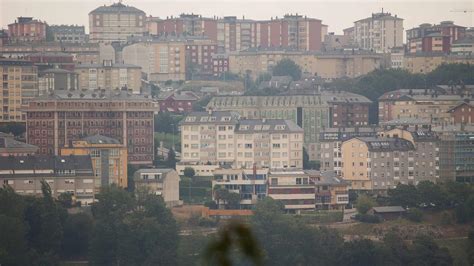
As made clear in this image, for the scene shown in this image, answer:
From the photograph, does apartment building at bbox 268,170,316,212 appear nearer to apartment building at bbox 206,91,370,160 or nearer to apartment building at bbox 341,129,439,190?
apartment building at bbox 341,129,439,190

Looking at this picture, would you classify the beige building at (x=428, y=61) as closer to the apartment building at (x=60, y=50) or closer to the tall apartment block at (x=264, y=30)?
the tall apartment block at (x=264, y=30)

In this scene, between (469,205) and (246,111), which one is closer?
(469,205)

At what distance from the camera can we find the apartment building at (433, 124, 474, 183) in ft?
172

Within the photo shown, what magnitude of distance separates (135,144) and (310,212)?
605 centimetres

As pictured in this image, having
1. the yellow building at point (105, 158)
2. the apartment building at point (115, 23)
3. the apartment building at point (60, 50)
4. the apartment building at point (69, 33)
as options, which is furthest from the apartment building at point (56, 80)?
the apartment building at point (115, 23)

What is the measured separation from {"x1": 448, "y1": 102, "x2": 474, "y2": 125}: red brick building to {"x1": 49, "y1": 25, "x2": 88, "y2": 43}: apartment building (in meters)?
18.9

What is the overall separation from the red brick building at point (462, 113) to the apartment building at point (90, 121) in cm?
996

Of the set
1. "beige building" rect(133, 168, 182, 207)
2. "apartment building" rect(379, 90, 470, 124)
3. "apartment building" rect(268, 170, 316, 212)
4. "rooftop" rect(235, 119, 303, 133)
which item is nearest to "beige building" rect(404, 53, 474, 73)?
"apartment building" rect(379, 90, 470, 124)

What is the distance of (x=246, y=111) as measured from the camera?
58.2 meters

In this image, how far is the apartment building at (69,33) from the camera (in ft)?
245

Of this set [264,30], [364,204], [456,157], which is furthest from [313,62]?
[364,204]

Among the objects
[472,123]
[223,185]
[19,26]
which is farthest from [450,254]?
[19,26]

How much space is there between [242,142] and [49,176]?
687 centimetres

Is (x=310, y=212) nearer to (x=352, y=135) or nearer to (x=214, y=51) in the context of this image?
(x=352, y=135)
